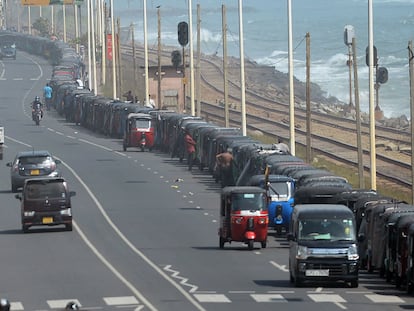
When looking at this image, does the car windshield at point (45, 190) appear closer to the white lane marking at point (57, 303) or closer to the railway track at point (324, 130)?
the white lane marking at point (57, 303)

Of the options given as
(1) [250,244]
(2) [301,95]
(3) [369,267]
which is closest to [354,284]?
(3) [369,267]

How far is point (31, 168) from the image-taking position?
218 ft

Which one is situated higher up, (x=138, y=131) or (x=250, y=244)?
(x=138, y=131)

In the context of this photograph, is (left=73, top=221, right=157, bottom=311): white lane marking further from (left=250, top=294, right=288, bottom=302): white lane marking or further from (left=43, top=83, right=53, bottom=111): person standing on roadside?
(left=43, top=83, right=53, bottom=111): person standing on roadside

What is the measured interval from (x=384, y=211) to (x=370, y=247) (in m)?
1.45

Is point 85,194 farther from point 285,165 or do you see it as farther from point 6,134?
point 6,134

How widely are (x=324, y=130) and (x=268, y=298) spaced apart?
75667 mm

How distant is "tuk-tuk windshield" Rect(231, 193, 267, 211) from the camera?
156 feet

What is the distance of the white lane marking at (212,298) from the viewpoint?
3606cm

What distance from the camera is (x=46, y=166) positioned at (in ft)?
219

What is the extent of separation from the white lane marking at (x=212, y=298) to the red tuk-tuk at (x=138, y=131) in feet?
162

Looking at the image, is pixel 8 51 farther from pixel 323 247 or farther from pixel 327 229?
pixel 323 247

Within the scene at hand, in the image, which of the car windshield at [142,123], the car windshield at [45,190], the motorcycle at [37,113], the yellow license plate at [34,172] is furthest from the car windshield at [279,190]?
the motorcycle at [37,113]

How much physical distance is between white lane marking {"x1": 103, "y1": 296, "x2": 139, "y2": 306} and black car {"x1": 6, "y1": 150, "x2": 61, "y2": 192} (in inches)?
1176
